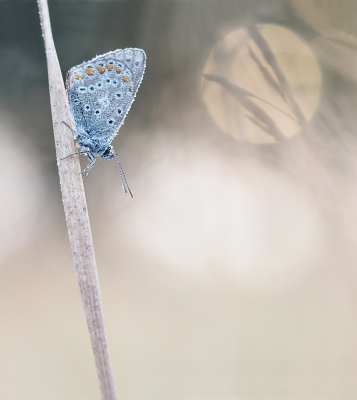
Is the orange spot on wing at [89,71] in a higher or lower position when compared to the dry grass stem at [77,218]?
higher

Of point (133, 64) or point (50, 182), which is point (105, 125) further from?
point (50, 182)

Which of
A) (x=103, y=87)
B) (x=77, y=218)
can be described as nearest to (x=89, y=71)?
(x=103, y=87)

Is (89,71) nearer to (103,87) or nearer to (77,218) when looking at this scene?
(103,87)

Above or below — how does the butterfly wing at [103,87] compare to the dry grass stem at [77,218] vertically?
above

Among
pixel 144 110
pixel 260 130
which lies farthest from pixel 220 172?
pixel 144 110

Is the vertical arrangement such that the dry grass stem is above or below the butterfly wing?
below

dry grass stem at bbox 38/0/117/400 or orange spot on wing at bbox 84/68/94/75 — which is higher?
orange spot on wing at bbox 84/68/94/75
